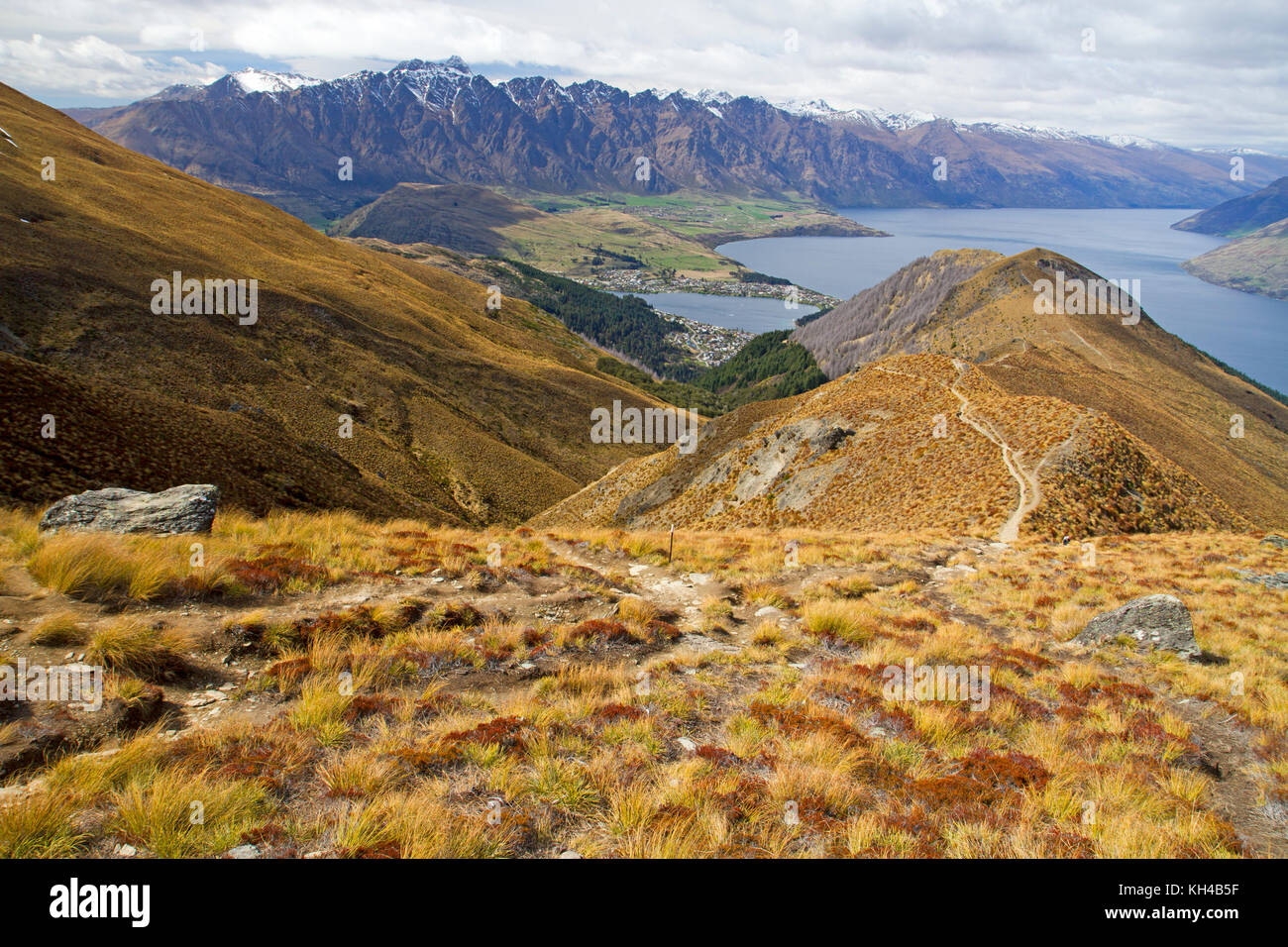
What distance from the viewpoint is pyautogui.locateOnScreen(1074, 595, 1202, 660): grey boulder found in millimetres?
12523

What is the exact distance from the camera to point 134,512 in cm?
1375

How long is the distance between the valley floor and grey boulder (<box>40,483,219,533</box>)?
2.54ft

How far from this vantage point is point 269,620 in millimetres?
9625

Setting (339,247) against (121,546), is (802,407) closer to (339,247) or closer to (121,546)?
(121,546)

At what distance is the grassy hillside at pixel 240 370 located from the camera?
21.8 m

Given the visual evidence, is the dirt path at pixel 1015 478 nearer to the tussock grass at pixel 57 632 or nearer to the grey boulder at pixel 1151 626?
the grey boulder at pixel 1151 626

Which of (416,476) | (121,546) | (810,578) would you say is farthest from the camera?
(416,476)

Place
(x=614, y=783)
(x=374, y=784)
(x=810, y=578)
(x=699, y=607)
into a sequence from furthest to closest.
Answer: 1. (x=810, y=578)
2. (x=699, y=607)
3. (x=614, y=783)
4. (x=374, y=784)

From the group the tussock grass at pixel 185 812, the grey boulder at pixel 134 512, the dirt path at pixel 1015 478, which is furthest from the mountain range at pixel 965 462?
the grey boulder at pixel 134 512

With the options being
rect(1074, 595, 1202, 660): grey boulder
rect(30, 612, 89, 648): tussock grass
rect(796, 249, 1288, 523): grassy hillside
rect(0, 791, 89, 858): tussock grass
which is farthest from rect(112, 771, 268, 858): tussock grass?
rect(796, 249, 1288, 523): grassy hillside

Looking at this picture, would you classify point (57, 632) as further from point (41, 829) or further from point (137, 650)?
point (41, 829)

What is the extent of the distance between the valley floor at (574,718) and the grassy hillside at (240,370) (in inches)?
397
